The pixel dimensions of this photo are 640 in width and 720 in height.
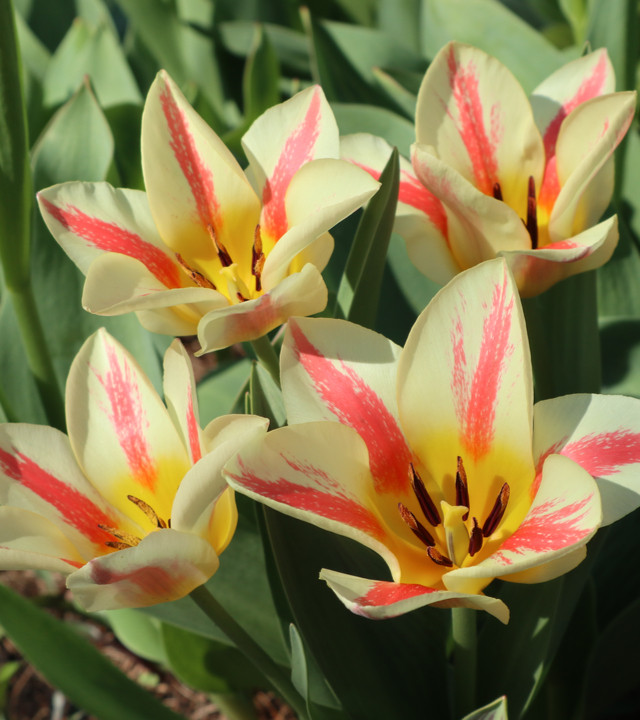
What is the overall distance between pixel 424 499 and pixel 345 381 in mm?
124

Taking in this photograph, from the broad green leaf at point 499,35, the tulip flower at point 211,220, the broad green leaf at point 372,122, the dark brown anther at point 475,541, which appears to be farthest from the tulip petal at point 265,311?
the broad green leaf at point 499,35

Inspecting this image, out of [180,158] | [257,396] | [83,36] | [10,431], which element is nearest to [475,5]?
[83,36]

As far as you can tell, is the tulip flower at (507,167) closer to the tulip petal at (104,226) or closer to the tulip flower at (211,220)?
the tulip flower at (211,220)

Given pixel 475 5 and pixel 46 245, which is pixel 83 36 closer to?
pixel 46 245

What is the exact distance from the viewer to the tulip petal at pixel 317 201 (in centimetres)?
50

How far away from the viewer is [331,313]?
80cm

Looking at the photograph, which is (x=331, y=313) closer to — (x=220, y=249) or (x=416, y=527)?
(x=220, y=249)

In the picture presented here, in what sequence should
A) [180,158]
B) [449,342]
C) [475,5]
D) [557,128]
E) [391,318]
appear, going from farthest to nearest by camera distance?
[475,5] → [391,318] → [557,128] → [180,158] → [449,342]

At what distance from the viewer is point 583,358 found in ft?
2.66

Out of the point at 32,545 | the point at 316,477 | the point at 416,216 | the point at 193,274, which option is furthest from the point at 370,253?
the point at 32,545

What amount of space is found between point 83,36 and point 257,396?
46.2 inches

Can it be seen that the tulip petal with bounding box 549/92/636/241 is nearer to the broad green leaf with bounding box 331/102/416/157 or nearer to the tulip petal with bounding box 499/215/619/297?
the tulip petal with bounding box 499/215/619/297

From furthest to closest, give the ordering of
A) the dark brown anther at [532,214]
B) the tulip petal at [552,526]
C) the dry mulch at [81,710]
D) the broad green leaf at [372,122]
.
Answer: the dry mulch at [81,710] < the broad green leaf at [372,122] < the dark brown anther at [532,214] < the tulip petal at [552,526]

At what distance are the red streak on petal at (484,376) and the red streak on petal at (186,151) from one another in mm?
266
